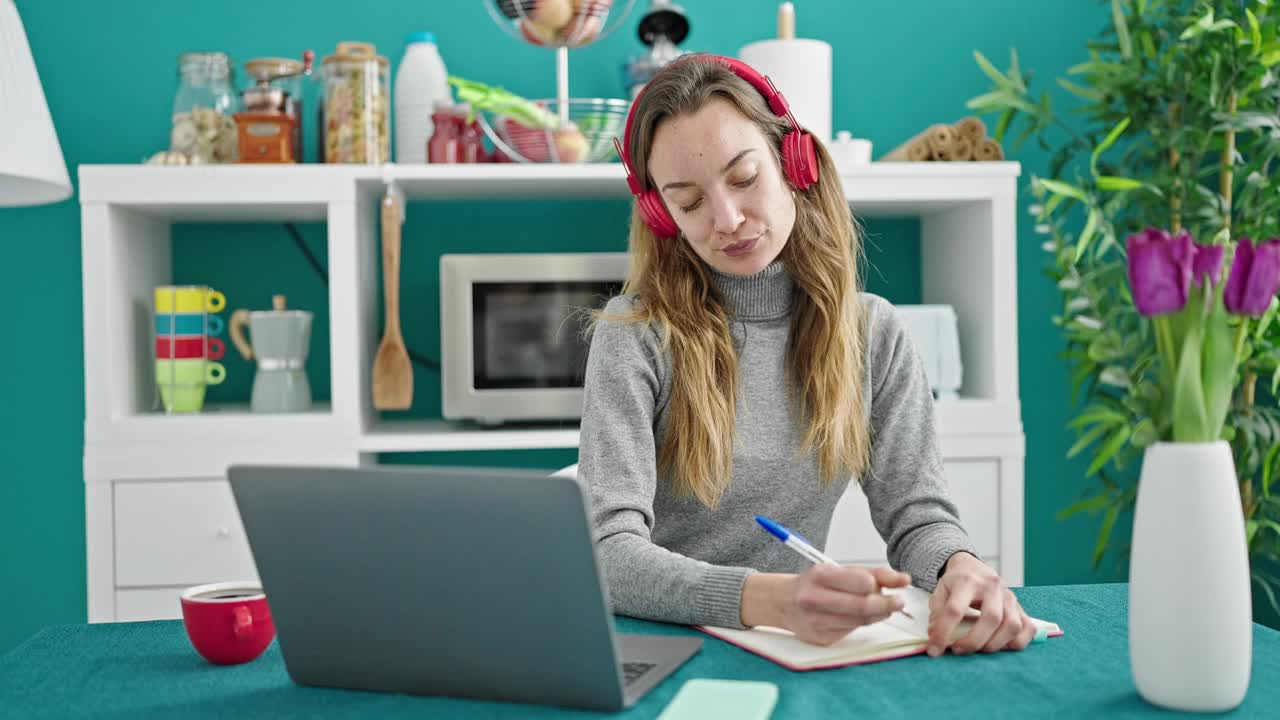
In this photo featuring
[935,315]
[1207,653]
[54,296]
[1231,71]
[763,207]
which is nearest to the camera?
[1207,653]

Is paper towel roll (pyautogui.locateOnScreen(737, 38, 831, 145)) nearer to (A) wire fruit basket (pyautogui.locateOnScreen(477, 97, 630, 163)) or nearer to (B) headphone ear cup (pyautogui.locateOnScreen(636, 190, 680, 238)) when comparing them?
(A) wire fruit basket (pyautogui.locateOnScreen(477, 97, 630, 163))

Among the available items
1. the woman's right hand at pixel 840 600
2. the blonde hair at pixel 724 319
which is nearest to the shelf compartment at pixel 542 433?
the blonde hair at pixel 724 319

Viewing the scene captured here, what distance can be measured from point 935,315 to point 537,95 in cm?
95

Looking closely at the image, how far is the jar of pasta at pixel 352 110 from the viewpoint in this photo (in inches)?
84.4

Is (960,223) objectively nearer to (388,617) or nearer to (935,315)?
(935,315)

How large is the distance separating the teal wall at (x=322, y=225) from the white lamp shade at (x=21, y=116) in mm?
628

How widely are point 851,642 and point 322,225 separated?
1879 millimetres

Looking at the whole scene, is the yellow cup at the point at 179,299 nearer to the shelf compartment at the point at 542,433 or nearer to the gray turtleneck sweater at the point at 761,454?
the shelf compartment at the point at 542,433

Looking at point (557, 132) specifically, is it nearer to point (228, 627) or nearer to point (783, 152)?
point (783, 152)

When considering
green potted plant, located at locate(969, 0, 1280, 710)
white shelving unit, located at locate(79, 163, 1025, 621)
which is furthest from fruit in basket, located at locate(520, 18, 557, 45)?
green potted plant, located at locate(969, 0, 1280, 710)

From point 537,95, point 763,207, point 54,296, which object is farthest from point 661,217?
point 54,296

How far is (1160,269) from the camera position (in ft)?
2.30

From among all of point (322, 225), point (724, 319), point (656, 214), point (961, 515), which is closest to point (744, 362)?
point (724, 319)

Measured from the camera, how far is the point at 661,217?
1.32m
